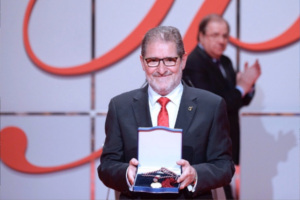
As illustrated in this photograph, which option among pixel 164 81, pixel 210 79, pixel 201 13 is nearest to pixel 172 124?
pixel 164 81

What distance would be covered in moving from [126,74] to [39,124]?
0.90 metres

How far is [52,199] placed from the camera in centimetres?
376

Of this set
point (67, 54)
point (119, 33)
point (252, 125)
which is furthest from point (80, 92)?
point (252, 125)

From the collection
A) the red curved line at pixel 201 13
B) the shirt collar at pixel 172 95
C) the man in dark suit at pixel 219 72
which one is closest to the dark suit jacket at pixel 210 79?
the man in dark suit at pixel 219 72

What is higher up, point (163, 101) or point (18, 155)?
point (163, 101)

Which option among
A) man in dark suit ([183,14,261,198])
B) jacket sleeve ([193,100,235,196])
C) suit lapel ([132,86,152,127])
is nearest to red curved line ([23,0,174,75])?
man in dark suit ([183,14,261,198])

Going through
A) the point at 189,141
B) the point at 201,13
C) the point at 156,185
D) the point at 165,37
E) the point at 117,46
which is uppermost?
the point at 201,13

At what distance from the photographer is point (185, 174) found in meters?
1.44

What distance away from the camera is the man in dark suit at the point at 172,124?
160 cm

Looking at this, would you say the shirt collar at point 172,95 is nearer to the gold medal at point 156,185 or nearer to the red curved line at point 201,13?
the gold medal at point 156,185

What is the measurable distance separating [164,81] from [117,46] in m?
2.05

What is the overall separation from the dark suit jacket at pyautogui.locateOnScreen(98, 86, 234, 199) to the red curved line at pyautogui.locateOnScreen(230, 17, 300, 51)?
6.39 feet

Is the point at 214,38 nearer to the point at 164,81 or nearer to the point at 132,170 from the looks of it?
the point at 164,81

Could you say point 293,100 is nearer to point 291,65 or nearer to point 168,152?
point 291,65
